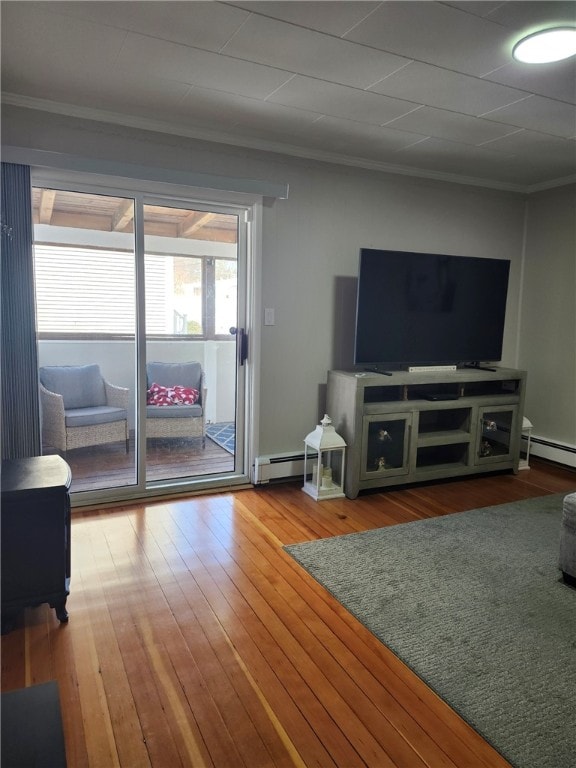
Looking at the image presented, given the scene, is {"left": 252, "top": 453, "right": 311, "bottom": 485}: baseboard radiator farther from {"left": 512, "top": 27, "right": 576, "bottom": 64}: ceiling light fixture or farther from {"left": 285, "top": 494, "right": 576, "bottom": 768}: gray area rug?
{"left": 512, "top": 27, "right": 576, "bottom": 64}: ceiling light fixture

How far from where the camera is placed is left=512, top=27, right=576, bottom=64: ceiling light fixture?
6.82 ft

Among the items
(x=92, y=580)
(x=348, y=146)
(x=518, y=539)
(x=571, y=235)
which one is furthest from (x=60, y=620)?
(x=571, y=235)

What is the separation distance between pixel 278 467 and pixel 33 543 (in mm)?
2056

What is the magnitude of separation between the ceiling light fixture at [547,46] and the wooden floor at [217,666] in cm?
252

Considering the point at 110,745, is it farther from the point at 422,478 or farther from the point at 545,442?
the point at 545,442

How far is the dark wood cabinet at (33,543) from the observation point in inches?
78.8

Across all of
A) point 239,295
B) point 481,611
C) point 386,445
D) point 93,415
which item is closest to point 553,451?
point 386,445

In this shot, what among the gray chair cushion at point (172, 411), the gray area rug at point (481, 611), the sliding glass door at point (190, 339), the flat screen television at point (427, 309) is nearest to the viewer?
the gray area rug at point (481, 611)

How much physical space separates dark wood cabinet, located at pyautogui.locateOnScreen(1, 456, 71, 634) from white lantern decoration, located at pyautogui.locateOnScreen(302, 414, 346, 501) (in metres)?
1.83

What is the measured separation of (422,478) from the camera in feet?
12.7

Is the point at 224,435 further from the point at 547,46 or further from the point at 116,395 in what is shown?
the point at 547,46

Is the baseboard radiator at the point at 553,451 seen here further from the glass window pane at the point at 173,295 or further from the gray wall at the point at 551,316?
the glass window pane at the point at 173,295

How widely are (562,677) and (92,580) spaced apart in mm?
2007

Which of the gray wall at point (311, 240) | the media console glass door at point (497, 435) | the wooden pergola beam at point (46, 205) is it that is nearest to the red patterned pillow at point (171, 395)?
the gray wall at point (311, 240)
